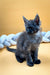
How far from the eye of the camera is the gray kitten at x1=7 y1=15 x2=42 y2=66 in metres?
0.64

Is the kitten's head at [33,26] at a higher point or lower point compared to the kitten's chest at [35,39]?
higher

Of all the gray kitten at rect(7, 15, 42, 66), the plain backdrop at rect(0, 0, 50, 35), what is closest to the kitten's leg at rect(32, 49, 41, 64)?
the gray kitten at rect(7, 15, 42, 66)

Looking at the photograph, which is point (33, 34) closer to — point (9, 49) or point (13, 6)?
point (9, 49)

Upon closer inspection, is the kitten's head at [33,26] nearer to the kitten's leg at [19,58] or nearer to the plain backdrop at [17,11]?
the kitten's leg at [19,58]

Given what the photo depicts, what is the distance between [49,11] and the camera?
121 cm

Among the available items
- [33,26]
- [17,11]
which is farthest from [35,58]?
[17,11]

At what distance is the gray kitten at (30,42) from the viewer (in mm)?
642

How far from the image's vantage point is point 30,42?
26.2 inches

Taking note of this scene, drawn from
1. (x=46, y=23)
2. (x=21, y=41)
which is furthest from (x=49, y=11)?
(x=21, y=41)

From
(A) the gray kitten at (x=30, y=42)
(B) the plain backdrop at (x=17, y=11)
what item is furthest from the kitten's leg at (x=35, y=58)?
(B) the plain backdrop at (x=17, y=11)

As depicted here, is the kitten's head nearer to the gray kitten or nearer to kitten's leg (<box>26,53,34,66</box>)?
the gray kitten

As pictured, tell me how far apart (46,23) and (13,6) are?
0.31m

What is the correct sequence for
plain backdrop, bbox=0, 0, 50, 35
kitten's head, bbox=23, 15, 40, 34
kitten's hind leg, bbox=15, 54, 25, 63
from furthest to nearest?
plain backdrop, bbox=0, 0, 50, 35, kitten's hind leg, bbox=15, 54, 25, 63, kitten's head, bbox=23, 15, 40, 34

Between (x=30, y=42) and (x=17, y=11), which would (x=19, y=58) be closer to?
(x=30, y=42)
